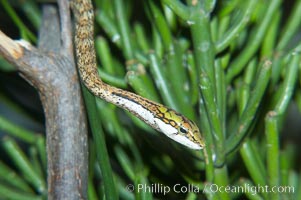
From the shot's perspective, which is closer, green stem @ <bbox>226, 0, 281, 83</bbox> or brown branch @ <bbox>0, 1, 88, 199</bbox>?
brown branch @ <bbox>0, 1, 88, 199</bbox>

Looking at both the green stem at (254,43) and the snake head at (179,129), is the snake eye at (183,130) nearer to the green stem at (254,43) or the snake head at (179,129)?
the snake head at (179,129)

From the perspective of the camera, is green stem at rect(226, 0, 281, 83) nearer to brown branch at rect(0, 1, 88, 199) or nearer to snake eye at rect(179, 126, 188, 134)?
snake eye at rect(179, 126, 188, 134)

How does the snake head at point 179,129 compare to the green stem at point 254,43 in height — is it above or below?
below

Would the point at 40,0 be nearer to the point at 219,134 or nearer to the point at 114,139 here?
the point at 114,139

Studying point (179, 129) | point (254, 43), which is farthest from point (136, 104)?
point (254, 43)

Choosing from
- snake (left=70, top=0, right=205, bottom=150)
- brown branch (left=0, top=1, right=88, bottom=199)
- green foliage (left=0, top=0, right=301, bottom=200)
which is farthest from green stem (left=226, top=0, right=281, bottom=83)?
brown branch (left=0, top=1, right=88, bottom=199)

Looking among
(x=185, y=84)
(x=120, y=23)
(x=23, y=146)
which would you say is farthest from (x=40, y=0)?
(x=23, y=146)

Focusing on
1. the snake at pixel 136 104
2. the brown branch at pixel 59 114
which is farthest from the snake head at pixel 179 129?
the brown branch at pixel 59 114
